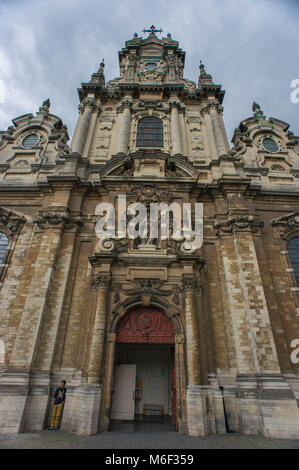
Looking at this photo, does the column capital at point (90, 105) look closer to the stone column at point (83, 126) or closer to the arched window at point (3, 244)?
the stone column at point (83, 126)

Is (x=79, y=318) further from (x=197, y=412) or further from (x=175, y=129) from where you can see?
(x=175, y=129)

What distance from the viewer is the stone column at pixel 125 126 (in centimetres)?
1563

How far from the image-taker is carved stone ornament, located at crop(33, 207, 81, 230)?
11672mm

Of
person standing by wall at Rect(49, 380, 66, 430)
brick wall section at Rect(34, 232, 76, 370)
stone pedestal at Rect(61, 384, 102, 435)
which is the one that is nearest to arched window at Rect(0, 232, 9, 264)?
brick wall section at Rect(34, 232, 76, 370)

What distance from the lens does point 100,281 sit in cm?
1016

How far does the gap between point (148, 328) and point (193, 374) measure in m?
2.28

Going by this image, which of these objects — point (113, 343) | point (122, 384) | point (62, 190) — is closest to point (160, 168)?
point (62, 190)

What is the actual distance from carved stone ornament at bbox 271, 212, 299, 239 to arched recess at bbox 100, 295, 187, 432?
6679mm

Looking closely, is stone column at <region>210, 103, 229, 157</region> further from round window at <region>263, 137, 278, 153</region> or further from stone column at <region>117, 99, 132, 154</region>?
stone column at <region>117, 99, 132, 154</region>

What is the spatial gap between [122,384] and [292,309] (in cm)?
767

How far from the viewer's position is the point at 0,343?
9742 millimetres

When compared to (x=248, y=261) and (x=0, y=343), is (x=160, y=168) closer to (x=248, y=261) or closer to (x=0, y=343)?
(x=248, y=261)

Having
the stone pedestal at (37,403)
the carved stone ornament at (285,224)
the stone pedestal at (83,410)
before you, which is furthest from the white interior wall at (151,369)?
the carved stone ornament at (285,224)

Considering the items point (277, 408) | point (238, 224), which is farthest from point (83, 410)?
point (238, 224)
